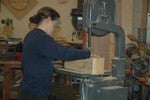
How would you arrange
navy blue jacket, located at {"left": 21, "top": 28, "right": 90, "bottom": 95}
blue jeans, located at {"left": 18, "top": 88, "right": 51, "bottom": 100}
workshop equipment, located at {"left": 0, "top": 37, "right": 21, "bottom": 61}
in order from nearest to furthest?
navy blue jacket, located at {"left": 21, "top": 28, "right": 90, "bottom": 95}, blue jeans, located at {"left": 18, "top": 88, "right": 51, "bottom": 100}, workshop equipment, located at {"left": 0, "top": 37, "right": 21, "bottom": 61}

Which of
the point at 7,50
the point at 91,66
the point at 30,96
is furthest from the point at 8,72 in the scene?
the point at 91,66

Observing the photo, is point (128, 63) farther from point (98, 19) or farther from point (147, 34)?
point (98, 19)

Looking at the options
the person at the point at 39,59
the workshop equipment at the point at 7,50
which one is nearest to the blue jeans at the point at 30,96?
the person at the point at 39,59

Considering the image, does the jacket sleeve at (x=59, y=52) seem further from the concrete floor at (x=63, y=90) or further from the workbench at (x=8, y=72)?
the concrete floor at (x=63, y=90)

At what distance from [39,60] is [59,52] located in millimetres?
250

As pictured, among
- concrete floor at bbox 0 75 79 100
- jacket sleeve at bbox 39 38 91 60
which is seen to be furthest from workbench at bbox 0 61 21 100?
jacket sleeve at bbox 39 38 91 60

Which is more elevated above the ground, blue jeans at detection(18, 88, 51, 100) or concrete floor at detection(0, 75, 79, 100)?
blue jeans at detection(18, 88, 51, 100)

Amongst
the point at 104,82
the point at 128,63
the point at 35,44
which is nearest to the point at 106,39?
the point at 128,63

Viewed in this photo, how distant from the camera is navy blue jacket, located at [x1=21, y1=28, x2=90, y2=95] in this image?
279 centimetres

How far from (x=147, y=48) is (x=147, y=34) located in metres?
0.63

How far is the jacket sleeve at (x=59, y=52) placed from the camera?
8.51ft

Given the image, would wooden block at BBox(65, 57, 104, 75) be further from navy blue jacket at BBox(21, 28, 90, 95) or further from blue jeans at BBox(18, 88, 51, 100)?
blue jeans at BBox(18, 88, 51, 100)

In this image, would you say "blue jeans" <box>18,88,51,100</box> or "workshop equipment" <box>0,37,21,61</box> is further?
"workshop equipment" <box>0,37,21,61</box>

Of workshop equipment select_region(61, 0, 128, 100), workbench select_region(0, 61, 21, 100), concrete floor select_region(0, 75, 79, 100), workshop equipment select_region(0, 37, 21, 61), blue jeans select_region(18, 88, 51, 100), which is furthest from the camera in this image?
concrete floor select_region(0, 75, 79, 100)
